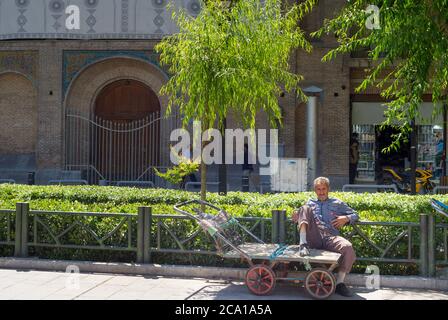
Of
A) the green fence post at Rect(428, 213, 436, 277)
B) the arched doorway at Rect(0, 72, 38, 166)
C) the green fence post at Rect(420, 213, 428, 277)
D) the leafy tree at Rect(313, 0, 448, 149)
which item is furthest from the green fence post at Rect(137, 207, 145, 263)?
the arched doorway at Rect(0, 72, 38, 166)

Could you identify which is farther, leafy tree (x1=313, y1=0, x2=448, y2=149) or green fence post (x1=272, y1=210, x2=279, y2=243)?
leafy tree (x1=313, y1=0, x2=448, y2=149)

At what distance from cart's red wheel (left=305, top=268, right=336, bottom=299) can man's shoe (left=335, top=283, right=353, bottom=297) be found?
0.73 ft

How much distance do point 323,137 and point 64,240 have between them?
1548 centimetres

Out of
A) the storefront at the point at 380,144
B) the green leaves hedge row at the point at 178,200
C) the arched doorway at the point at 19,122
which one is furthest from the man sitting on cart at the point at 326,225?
the arched doorway at the point at 19,122

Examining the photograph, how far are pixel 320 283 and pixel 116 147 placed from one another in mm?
17328

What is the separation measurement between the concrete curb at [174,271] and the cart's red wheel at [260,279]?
0.84 metres

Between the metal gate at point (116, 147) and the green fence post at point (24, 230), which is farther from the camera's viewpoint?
the metal gate at point (116, 147)

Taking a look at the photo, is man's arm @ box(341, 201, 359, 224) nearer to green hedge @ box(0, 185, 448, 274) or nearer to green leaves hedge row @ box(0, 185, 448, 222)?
green hedge @ box(0, 185, 448, 274)

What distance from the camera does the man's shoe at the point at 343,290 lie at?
7.10 meters

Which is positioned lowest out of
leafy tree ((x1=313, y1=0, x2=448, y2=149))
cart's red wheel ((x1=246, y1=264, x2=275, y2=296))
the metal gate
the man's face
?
cart's red wheel ((x1=246, y1=264, x2=275, y2=296))

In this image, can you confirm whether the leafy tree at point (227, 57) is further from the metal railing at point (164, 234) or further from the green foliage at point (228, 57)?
the metal railing at point (164, 234)

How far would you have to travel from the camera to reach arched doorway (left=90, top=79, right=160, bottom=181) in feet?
75.4

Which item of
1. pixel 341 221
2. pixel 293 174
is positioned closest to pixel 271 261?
pixel 341 221

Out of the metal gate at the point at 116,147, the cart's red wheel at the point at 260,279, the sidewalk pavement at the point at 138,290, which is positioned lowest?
the sidewalk pavement at the point at 138,290
